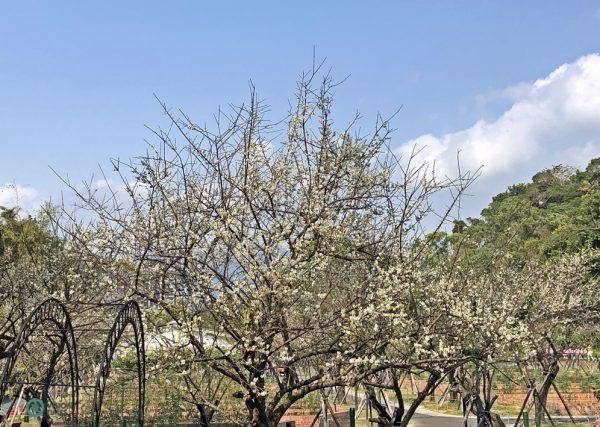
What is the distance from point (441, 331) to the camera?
9.52 meters

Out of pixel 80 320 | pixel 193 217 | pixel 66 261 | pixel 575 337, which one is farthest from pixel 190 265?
pixel 575 337

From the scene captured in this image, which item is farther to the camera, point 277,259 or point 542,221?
point 542,221

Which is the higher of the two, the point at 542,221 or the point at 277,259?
the point at 542,221

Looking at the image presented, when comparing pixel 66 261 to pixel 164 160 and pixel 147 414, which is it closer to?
pixel 164 160

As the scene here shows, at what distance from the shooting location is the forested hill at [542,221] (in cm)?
2125

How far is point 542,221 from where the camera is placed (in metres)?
57.3

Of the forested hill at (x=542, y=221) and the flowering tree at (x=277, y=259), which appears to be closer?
the flowering tree at (x=277, y=259)

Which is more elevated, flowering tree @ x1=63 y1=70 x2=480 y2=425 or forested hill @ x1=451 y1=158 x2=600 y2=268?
forested hill @ x1=451 y1=158 x2=600 y2=268

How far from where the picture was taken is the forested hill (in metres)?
21.2

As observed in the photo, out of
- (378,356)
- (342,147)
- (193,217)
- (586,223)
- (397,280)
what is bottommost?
(378,356)

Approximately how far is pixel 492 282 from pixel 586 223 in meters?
31.7

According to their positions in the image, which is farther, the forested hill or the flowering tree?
the forested hill

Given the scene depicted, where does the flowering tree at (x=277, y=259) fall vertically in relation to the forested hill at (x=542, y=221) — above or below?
below

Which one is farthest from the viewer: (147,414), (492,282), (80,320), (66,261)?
(147,414)
